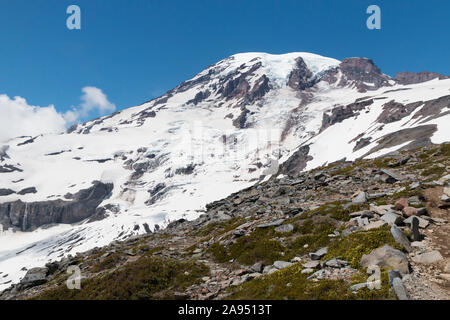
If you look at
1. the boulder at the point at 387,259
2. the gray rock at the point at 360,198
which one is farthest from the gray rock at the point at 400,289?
the gray rock at the point at 360,198

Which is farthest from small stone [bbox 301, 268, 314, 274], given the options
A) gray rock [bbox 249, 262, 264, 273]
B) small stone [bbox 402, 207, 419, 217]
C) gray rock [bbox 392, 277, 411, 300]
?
small stone [bbox 402, 207, 419, 217]

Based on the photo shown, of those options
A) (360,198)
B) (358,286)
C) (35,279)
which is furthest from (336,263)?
(35,279)

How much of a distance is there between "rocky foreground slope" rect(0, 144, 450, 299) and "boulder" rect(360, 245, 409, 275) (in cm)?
3

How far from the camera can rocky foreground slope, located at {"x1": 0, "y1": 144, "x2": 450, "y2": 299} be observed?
1087 cm

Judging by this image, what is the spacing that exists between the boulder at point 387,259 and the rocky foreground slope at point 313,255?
0.03 meters

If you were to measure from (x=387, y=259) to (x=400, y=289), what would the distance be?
1.93 m

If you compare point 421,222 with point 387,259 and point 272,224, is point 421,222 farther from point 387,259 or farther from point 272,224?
point 272,224

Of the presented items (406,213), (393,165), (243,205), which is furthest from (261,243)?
(393,165)

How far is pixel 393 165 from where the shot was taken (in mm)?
29859

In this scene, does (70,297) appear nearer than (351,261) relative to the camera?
No

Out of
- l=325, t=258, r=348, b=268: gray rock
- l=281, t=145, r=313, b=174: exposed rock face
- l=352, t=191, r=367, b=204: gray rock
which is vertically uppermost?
l=281, t=145, r=313, b=174: exposed rock face

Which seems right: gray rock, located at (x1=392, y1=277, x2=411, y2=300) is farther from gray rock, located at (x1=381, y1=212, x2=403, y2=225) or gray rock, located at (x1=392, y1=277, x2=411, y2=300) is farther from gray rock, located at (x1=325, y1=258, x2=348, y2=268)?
gray rock, located at (x1=381, y1=212, x2=403, y2=225)
